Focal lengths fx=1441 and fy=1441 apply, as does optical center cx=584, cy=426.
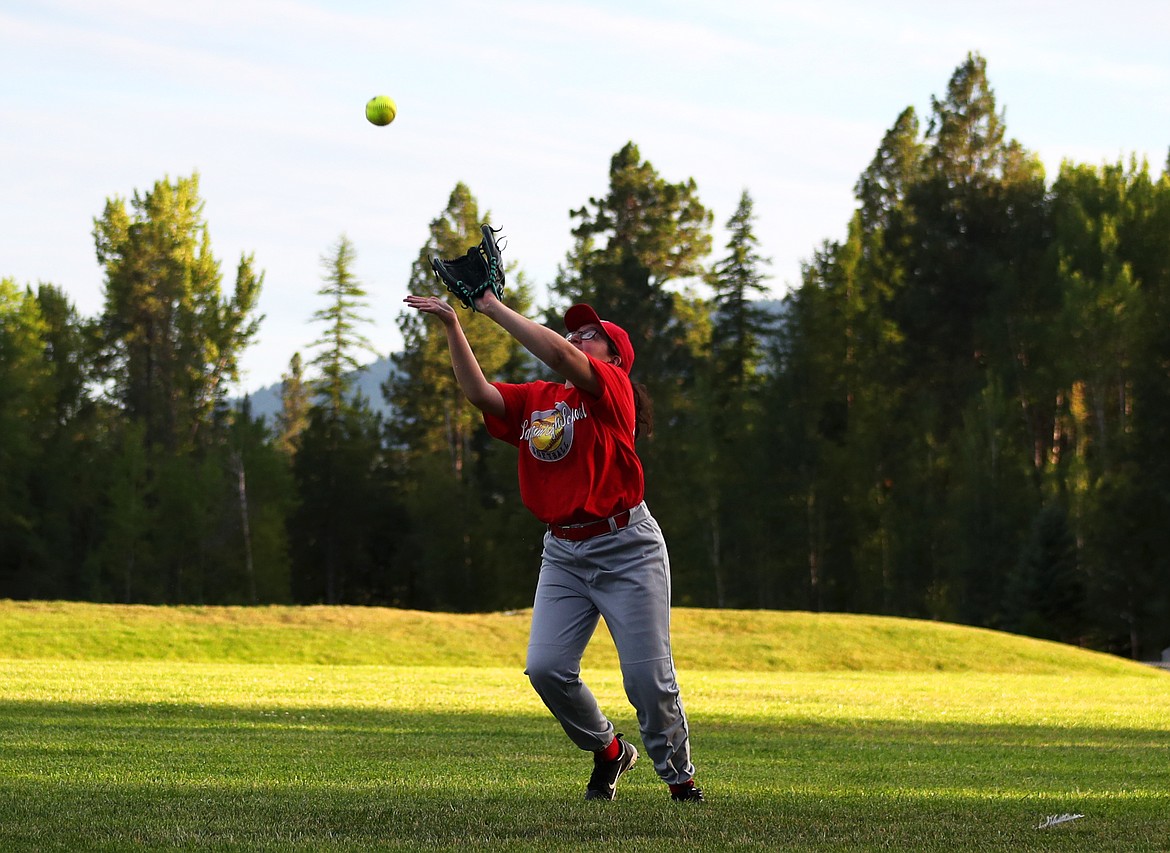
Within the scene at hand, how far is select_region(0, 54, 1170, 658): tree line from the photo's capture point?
2058 inches

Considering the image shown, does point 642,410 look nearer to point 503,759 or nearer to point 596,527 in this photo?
point 596,527

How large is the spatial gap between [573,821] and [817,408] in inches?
2193

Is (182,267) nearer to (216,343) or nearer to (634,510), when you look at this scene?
(216,343)

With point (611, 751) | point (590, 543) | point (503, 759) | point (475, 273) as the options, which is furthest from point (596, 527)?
point (503, 759)

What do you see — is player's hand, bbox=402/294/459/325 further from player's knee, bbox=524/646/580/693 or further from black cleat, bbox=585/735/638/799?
black cleat, bbox=585/735/638/799

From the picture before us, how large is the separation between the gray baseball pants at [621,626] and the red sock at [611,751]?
241 millimetres

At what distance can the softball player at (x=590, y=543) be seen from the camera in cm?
725

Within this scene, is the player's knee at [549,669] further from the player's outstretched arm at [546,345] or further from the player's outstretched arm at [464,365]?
the player's outstretched arm at [546,345]

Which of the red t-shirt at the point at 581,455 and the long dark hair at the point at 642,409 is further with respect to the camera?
the long dark hair at the point at 642,409

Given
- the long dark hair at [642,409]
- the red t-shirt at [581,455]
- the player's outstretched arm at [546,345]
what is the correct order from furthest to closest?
the long dark hair at [642,409]
the red t-shirt at [581,455]
the player's outstretched arm at [546,345]

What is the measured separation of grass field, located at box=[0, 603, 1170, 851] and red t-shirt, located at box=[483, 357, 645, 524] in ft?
4.95

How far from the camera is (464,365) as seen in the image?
7234 mm

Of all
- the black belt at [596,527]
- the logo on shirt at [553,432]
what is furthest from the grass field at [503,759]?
the logo on shirt at [553,432]

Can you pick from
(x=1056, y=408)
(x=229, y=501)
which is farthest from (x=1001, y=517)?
(x=229, y=501)
